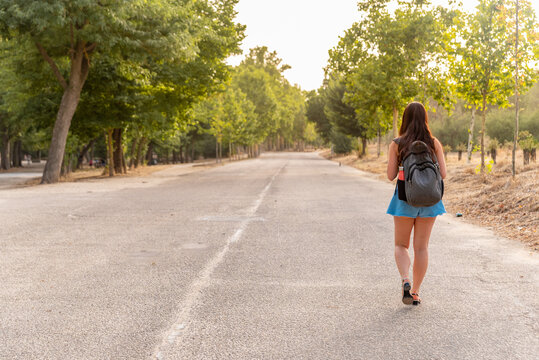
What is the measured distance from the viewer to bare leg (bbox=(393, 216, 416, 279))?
4.80m

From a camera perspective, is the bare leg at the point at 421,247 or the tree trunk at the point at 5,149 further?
the tree trunk at the point at 5,149

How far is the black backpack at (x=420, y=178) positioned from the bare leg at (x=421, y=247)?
1.01 ft

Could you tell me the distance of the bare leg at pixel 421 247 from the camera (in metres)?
4.73

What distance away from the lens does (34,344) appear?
375 centimetres

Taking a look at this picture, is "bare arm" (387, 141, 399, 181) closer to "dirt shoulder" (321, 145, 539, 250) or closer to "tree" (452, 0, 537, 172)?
"dirt shoulder" (321, 145, 539, 250)

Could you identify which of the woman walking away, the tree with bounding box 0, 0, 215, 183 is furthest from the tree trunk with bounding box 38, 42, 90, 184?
the woman walking away

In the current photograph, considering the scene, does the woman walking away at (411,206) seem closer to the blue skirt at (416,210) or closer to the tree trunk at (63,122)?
the blue skirt at (416,210)

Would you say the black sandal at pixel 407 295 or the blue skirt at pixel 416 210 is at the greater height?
the blue skirt at pixel 416 210

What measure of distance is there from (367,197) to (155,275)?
10093 millimetres

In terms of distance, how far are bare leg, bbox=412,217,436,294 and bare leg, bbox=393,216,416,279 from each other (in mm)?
75

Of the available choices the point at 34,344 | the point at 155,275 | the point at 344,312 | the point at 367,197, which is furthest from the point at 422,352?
the point at 367,197

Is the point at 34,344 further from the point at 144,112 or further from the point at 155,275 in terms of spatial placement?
the point at 144,112

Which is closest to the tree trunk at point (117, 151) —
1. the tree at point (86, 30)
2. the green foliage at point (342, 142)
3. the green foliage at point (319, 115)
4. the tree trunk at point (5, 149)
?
the tree at point (86, 30)

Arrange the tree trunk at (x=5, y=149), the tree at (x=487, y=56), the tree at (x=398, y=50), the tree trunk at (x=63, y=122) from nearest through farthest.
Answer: the tree at (x=487, y=56) → the tree trunk at (x=63, y=122) → the tree at (x=398, y=50) → the tree trunk at (x=5, y=149)
